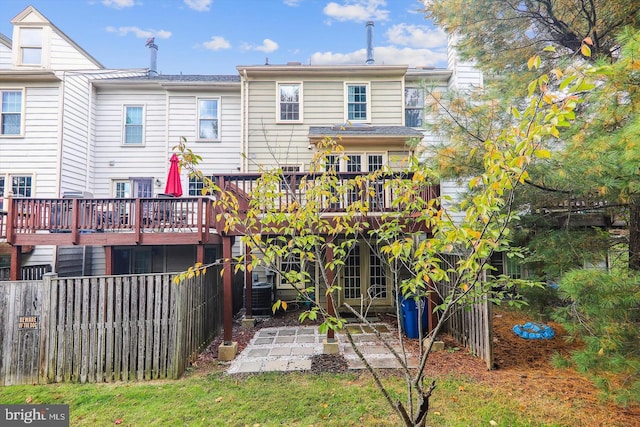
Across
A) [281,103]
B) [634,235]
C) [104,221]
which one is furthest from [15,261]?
[634,235]

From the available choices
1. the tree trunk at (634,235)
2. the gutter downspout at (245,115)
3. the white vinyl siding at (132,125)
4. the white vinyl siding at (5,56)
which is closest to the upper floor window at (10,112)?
the white vinyl siding at (5,56)

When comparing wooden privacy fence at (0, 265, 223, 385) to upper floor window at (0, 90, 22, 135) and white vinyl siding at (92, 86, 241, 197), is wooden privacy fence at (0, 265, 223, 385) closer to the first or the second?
white vinyl siding at (92, 86, 241, 197)

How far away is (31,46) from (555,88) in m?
14.6

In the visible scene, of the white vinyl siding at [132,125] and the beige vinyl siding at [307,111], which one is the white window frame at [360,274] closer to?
the beige vinyl siding at [307,111]

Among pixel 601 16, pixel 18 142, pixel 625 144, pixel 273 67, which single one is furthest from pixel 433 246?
pixel 18 142

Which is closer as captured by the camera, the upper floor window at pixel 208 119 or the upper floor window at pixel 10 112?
the upper floor window at pixel 10 112

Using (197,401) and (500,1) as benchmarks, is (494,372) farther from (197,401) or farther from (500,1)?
(500,1)

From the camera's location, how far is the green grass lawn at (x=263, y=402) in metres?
3.56

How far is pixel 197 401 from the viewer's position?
13.2 ft

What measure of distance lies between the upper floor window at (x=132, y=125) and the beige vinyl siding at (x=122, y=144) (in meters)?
0.14

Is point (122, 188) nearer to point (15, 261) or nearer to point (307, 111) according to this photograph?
point (15, 261)

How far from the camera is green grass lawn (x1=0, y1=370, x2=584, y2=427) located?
11.7 ft

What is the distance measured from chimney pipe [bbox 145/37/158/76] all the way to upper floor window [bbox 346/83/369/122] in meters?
8.45

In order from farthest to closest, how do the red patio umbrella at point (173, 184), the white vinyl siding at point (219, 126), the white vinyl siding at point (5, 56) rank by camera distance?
the white vinyl siding at point (5, 56), the white vinyl siding at point (219, 126), the red patio umbrella at point (173, 184)
